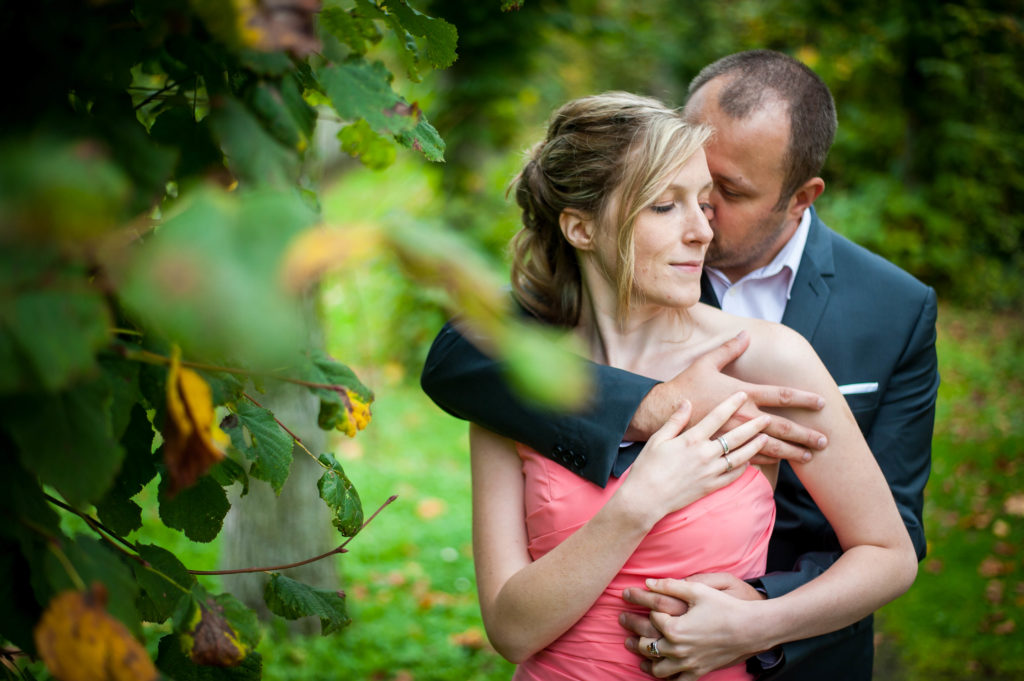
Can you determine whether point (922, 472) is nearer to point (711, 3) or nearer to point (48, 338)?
point (48, 338)

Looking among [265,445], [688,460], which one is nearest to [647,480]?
[688,460]

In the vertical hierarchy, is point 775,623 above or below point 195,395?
below

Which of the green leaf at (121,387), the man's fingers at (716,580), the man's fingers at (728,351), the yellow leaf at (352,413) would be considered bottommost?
the man's fingers at (716,580)

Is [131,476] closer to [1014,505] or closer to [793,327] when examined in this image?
[793,327]

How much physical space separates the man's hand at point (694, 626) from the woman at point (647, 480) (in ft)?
0.17

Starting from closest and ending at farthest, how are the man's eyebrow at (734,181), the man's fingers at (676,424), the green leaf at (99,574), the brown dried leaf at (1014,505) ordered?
the green leaf at (99,574) → the man's fingers at (676,424) → the man's eyebrow at (734,181) → the brown dried leaf at (1014,505)

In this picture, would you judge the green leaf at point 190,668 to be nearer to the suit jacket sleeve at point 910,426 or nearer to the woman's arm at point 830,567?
the woman's arm at point 830,567

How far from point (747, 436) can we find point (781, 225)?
102cm

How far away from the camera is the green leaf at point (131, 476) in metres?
1.04

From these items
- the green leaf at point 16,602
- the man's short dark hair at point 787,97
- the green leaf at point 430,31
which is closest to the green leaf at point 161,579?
the green leaf at point 16,602

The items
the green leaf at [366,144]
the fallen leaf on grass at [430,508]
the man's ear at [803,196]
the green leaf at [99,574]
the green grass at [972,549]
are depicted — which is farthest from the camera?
the fallen leaf on grass at [430,508]

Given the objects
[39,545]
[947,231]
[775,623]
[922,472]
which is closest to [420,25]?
[39,545]

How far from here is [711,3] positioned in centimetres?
1307

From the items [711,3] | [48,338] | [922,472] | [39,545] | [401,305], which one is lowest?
[401,305]
